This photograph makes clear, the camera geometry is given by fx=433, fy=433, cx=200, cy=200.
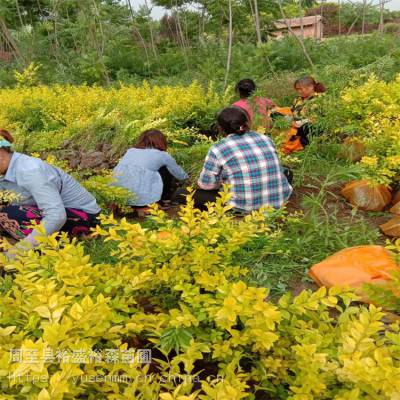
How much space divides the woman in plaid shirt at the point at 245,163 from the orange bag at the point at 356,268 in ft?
2.96

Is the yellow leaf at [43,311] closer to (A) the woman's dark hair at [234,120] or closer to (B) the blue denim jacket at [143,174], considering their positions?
(A) the woman's dark hair at [234,120]

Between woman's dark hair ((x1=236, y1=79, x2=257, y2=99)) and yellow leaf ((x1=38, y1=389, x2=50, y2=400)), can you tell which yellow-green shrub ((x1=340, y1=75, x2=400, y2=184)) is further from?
yellow leaf ((x1=38, y1=389, x2=50, y2=400))

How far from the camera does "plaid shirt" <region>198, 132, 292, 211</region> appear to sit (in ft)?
10.6

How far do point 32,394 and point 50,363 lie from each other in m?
0.09

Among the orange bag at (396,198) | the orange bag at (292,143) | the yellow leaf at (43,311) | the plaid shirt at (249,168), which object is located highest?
the yellow leaf at (43,311)

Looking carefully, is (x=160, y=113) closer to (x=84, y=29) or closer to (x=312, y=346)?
(x=312, y=346)

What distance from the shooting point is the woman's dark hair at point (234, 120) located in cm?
321

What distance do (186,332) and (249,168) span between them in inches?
73.5

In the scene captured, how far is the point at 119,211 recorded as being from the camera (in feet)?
13.1

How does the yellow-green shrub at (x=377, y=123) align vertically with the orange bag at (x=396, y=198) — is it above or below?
above

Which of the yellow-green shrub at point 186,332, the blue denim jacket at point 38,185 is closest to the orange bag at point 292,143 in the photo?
the blue denim jacket at point 38,185

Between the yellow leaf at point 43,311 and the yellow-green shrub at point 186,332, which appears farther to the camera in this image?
the yellow leaf at point 43,311

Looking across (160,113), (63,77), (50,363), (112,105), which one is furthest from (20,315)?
(63,77)

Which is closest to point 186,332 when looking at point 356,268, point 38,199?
point 356,268
